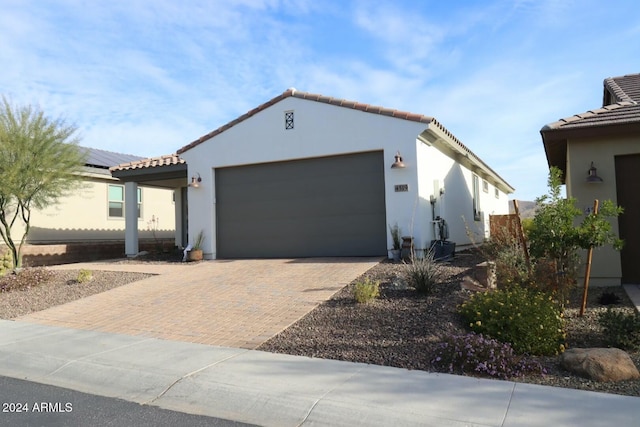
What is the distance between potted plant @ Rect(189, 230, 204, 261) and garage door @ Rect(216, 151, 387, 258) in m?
0.55

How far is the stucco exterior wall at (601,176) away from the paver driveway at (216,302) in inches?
179

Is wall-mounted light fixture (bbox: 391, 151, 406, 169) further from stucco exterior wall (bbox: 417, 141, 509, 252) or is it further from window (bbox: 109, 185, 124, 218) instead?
window (bbox: 109, 185, 124, 218)

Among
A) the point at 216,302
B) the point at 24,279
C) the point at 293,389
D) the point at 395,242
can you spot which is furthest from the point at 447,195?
the point at 24,279

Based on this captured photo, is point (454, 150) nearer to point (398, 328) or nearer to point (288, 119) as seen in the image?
point (288, 119)

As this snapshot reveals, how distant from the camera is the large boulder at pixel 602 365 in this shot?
479cm

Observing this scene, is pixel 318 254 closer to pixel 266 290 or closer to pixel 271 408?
pixel 266 290

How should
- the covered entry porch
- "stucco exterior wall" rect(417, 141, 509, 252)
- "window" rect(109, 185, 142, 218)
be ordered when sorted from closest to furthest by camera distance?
"stucco exterior wall" rect(417, 141, 509, 252)
the covered entry porch
"window" rect(109, 185, 142, 218)

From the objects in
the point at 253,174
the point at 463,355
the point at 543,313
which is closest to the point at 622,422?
the point at 463,355

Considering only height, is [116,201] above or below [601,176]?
above

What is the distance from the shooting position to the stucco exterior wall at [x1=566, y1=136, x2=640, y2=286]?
28.3 feet

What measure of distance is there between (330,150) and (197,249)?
5064 mm

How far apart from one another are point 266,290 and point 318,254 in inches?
159

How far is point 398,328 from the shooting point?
6.71 metres

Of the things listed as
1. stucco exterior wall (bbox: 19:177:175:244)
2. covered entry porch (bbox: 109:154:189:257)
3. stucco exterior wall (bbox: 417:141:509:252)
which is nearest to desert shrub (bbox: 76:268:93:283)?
covered entry porch (bbox: 109:154:189:257)
